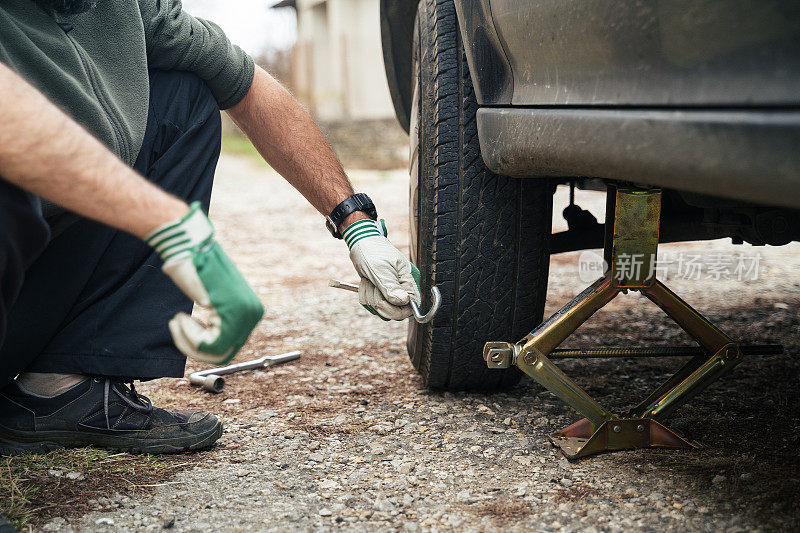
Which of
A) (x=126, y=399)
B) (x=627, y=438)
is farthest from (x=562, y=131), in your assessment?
(x=126, y=399)

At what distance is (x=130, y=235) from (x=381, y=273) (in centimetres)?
52

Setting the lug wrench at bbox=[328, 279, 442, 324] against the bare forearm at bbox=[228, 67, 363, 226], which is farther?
the bare forearm at bbox=[228, 67, 363, 226]

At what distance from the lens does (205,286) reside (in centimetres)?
101

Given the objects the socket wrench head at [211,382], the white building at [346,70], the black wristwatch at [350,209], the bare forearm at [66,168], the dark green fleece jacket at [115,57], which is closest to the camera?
the bare forearm at [66,168]

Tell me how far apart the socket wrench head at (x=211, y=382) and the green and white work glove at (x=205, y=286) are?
83cm

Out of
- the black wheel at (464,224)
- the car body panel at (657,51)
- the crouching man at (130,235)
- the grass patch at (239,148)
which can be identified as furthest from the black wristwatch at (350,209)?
the grass patch at (239,148)

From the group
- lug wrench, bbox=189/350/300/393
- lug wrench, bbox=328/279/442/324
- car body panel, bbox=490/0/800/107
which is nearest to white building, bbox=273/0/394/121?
lug wrench, bbox=189/350/300/393

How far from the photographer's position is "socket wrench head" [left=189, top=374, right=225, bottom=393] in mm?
1840

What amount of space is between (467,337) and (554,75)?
25.2 inches

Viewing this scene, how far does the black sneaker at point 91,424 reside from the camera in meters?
1.47

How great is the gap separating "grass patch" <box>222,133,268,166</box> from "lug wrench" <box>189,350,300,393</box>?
301 inches

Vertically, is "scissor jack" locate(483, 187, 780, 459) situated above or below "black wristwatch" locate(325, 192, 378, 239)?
below

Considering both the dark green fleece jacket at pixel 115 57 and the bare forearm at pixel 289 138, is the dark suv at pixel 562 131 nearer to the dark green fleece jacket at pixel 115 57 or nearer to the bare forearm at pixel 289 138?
the bare forearm at pixel 289 138

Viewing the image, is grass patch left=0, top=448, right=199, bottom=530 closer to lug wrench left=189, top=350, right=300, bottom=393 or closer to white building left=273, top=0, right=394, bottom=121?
lug wrench left=189, top=350, right=300, bottom=393
